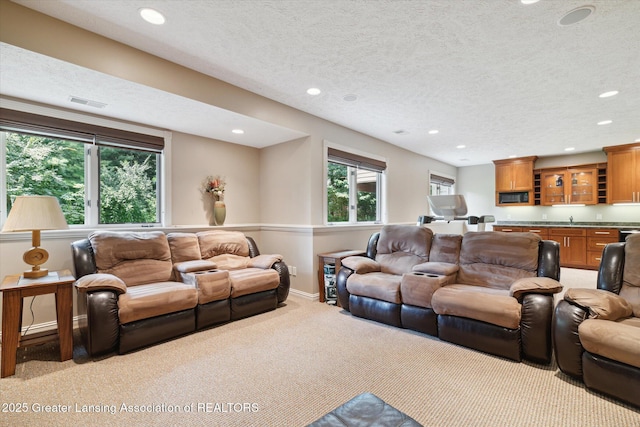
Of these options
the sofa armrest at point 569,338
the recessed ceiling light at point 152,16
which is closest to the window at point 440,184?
the sofa armrest at point 569,338

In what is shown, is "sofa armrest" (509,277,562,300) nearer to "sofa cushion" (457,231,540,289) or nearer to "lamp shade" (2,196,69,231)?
"sofa cushion" (457,231,540,289)

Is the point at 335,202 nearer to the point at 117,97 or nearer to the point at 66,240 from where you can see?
the point at 117,97

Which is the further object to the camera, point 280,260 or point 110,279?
point 280,260

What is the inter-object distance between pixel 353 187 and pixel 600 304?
11.9 ft

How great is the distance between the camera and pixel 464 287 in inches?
117

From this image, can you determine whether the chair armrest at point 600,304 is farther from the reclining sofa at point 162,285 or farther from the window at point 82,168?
the window at point 82,168

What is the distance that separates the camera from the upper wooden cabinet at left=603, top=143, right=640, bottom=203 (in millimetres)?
5895

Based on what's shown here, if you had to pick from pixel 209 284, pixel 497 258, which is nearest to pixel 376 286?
pixel 497 258

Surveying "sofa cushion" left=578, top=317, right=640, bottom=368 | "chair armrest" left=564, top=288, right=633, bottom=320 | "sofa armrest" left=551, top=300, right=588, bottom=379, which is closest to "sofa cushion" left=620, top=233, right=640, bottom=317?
"chair armrest" left=564, top=288, right=633, bottom=320

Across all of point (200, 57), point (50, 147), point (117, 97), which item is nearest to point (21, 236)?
point (50, 147)

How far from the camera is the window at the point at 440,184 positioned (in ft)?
24.7

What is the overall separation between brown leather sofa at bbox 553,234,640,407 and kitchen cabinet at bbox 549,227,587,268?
15.5 feet

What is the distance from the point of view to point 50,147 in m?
3.24

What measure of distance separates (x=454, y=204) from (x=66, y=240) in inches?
179
